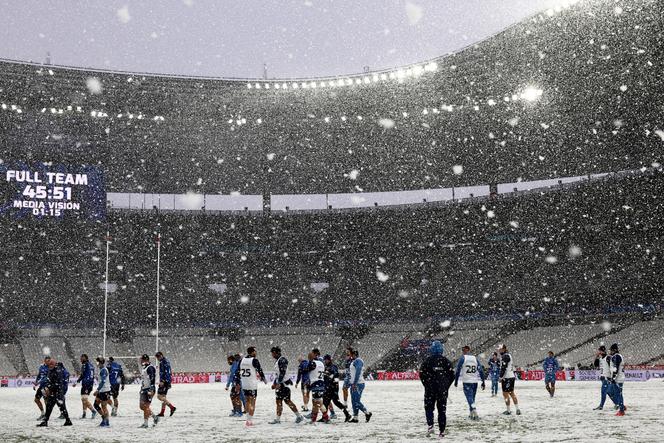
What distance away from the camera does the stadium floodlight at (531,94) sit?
136ft

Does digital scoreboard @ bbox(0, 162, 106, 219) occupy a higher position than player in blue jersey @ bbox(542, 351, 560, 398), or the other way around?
digital scoreboard @ bbox(0, 162, 106, 219)

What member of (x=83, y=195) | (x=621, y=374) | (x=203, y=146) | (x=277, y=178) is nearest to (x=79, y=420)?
(x=621, y=374)

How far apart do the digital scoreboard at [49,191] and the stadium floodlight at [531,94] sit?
26.5 metres

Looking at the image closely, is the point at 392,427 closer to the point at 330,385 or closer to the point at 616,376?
the point at 330,385

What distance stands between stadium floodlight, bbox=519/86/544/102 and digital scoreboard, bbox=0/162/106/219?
86.9 ft

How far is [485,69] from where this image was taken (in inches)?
1619

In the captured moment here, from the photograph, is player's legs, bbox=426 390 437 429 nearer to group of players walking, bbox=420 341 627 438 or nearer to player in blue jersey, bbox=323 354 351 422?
group of players walking, bbox=420 341 627 438

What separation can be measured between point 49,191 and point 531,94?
29.8 m

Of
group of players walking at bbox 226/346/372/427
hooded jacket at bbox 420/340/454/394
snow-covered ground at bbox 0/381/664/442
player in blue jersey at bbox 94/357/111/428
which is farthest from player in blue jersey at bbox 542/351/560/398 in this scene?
player in blue jersey at bbox 94/357/111/428

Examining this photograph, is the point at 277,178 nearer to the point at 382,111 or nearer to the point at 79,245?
the point at 382,111

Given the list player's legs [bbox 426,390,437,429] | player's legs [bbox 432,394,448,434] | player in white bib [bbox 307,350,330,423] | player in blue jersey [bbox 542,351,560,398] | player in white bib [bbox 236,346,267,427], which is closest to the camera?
player's legs [bbox 432,394,448,434]

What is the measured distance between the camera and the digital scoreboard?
139ft

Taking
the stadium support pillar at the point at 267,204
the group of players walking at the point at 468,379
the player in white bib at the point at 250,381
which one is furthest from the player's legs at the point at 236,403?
the stadium support pillar at the point at 267,204

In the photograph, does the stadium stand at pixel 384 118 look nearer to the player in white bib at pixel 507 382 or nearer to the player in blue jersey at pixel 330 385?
the player in white bib at pixel 507 382
